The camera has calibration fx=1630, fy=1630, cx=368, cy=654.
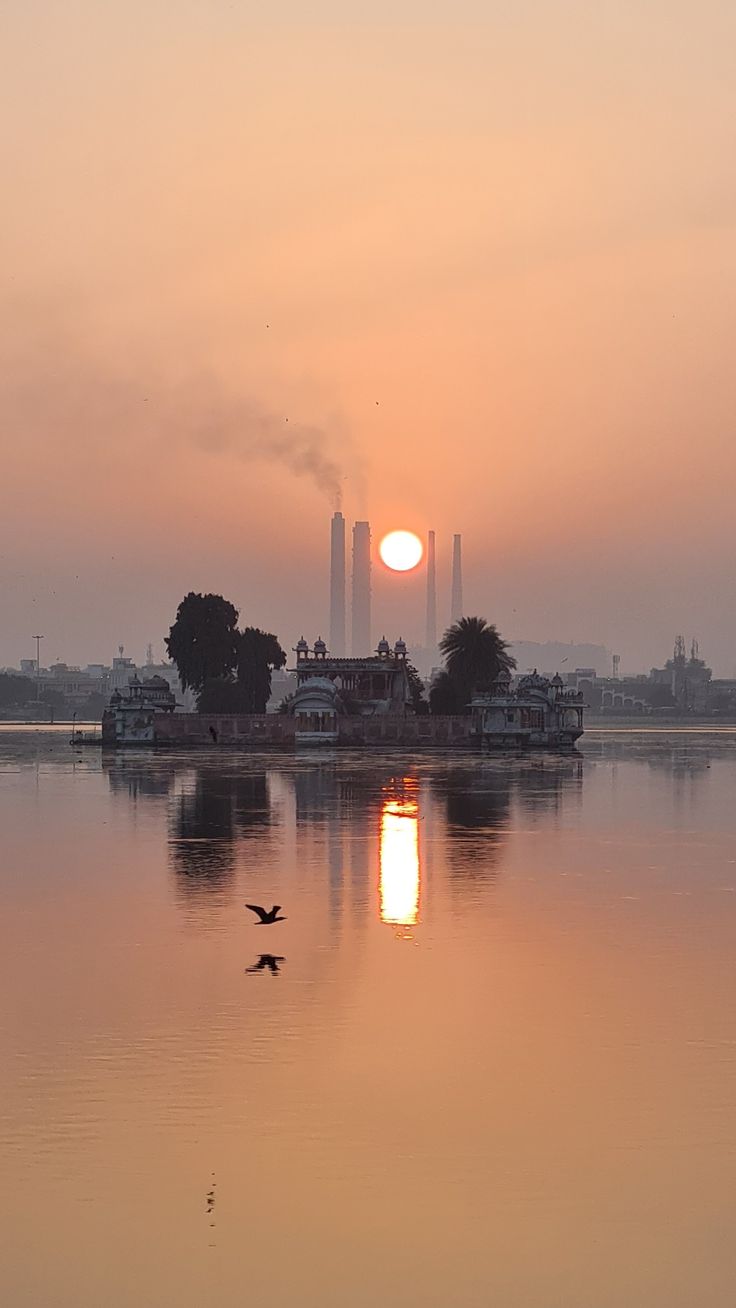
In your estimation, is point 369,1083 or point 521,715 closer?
point 369,1083

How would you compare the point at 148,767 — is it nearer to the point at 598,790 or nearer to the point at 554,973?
the point at 598,790

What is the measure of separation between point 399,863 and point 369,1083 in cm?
2998

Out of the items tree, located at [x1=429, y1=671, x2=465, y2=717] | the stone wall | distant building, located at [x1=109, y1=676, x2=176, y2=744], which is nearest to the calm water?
the stone wall

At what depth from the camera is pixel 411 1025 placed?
94.6ft

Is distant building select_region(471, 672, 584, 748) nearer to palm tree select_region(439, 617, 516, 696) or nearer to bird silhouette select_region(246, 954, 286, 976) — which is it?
palm tree select_region(439, 617, 516, 696)

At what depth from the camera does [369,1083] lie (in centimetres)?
2470

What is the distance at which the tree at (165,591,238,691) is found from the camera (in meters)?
174

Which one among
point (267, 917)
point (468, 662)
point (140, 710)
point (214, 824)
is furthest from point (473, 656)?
point (267, 917)

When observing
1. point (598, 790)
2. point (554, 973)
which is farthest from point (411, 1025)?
point (598, 790)

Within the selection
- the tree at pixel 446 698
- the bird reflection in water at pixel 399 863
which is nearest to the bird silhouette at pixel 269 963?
the bird reflection in water at pixel 399 863

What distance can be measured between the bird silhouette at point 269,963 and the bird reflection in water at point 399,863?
5.94m

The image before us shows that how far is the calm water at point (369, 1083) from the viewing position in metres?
17.7

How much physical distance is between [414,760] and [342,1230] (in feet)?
385

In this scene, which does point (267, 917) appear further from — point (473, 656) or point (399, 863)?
point (473, 656)
